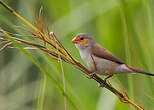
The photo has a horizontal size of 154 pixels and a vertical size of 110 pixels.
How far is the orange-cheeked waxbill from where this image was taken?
2100mm

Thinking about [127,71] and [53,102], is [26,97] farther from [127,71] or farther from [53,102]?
[127,71]

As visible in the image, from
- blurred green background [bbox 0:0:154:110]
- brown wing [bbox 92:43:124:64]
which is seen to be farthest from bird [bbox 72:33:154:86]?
blurred green background [bbox 0:0:154:110]

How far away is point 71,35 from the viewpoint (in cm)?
309

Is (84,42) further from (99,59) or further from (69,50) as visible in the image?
(69,50)

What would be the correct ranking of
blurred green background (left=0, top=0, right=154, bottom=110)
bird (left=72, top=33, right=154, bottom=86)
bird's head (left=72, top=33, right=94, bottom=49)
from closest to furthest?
1. bird (left=72, top=33, right=154, bottom=86)
2. bird's head (left=72, top=33, right=94, bottom=49)
3. blurred green background (left=0, top=0, right=154, bottom=110)

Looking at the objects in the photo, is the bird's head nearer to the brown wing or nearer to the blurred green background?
the brown wing

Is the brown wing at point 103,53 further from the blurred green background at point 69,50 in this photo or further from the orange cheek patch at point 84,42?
the blurred green background at point 69,50

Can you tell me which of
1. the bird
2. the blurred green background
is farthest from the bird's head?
the blurred green background

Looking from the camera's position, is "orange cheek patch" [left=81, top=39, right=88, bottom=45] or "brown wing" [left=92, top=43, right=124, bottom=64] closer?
"brown wing" [left=92, top=43, right=124, bottom=64]

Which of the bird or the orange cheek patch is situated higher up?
the orange cheek patch

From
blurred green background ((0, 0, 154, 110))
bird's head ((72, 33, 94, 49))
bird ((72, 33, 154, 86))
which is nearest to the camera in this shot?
bird ((72, 33, 154, 86))

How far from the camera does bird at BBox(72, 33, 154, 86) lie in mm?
2098

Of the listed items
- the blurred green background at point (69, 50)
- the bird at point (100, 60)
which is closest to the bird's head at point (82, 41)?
the bird at point (100, 60)

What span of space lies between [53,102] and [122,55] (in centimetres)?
100
